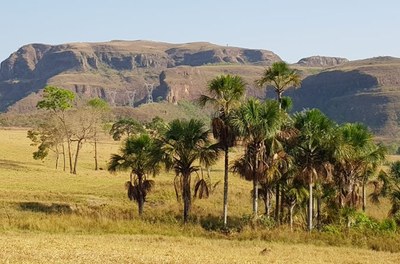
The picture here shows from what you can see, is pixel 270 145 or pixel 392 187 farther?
pixel 392 187

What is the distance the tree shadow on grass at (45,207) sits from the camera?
39781mm

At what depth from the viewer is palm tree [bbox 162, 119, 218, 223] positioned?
33.0m

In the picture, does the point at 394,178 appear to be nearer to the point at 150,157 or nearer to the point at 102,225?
the point at 150,157

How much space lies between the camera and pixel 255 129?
31.0m

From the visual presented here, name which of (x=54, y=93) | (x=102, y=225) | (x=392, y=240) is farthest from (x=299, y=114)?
(x=54, y=93)

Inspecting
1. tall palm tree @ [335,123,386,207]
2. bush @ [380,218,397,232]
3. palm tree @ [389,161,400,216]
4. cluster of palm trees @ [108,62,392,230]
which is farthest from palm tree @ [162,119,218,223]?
palm tree @ [389,161,400,216]

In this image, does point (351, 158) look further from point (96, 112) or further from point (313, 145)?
point (96, 112)

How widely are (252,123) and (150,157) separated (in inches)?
307

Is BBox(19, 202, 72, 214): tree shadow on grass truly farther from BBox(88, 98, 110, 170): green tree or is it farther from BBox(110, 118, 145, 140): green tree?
BBox(110, 118, 145, 140): green tree

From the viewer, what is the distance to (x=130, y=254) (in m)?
19.2

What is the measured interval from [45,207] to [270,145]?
18.5 m

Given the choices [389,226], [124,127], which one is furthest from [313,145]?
[124,127]

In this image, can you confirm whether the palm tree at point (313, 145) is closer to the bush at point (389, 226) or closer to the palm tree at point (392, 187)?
the bush at point (389, 226)

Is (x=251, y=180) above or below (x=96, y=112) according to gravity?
below
